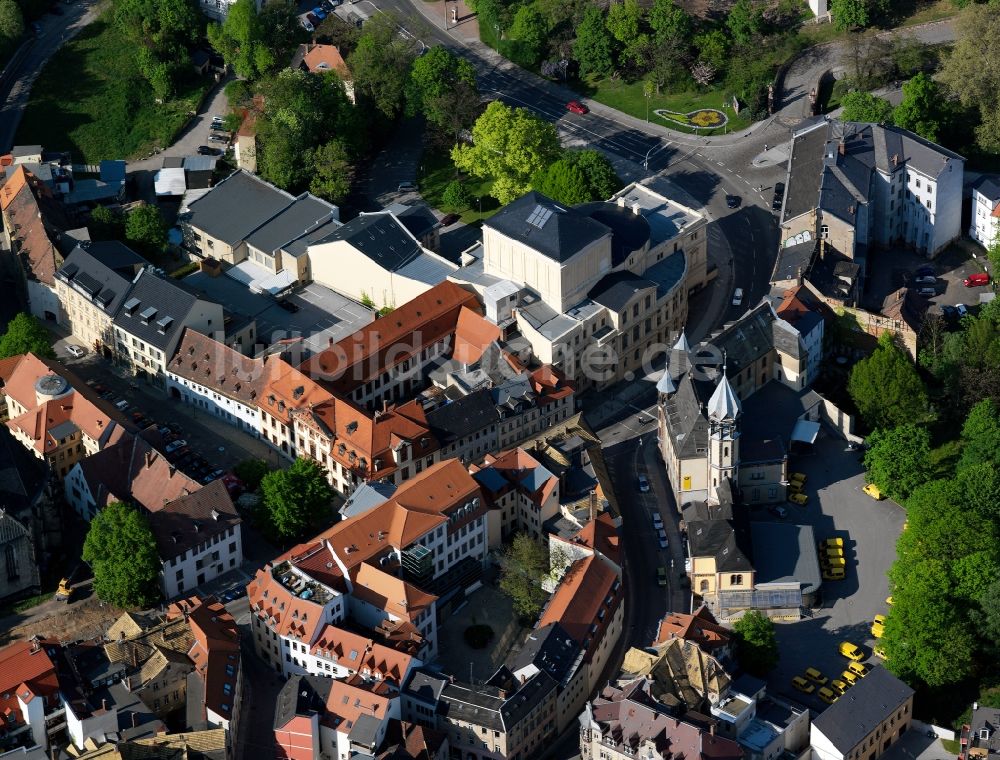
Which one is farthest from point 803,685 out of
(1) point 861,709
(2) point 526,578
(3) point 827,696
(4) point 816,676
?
(2) point 526,578

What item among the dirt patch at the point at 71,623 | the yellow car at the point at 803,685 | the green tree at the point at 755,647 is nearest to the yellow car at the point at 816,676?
the yellow car at the point at 803,685

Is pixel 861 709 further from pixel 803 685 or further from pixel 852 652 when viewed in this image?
pixel 852 652

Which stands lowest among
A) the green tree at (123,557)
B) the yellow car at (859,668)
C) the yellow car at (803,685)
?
the yellow car at (803,685)

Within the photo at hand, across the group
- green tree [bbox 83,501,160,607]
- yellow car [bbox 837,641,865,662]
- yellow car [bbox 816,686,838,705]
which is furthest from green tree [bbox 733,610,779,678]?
green tree [bbox 83,501,160,607]

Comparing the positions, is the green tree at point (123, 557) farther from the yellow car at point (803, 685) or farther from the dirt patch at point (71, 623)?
the yellow car at point (803, 685)

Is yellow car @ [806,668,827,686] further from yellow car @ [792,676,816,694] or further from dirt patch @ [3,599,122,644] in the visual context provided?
dirt patch @ [3,599,122,644]

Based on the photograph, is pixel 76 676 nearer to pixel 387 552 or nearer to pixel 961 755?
pixel 387 552

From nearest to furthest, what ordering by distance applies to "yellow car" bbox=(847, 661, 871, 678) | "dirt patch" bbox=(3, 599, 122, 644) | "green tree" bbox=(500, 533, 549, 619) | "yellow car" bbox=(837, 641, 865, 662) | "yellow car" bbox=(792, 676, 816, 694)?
"yellow car" bbox=(792, 676, 816, 694)
"yellow car" bbox=(847, 661, 871, 678)
"yellow car" bbox=(837, 641, 865, 662)
"dirt patch" bbox=(3, 599, 122, 644)
"green tree" bbox=(500, 533, 549, 619)
